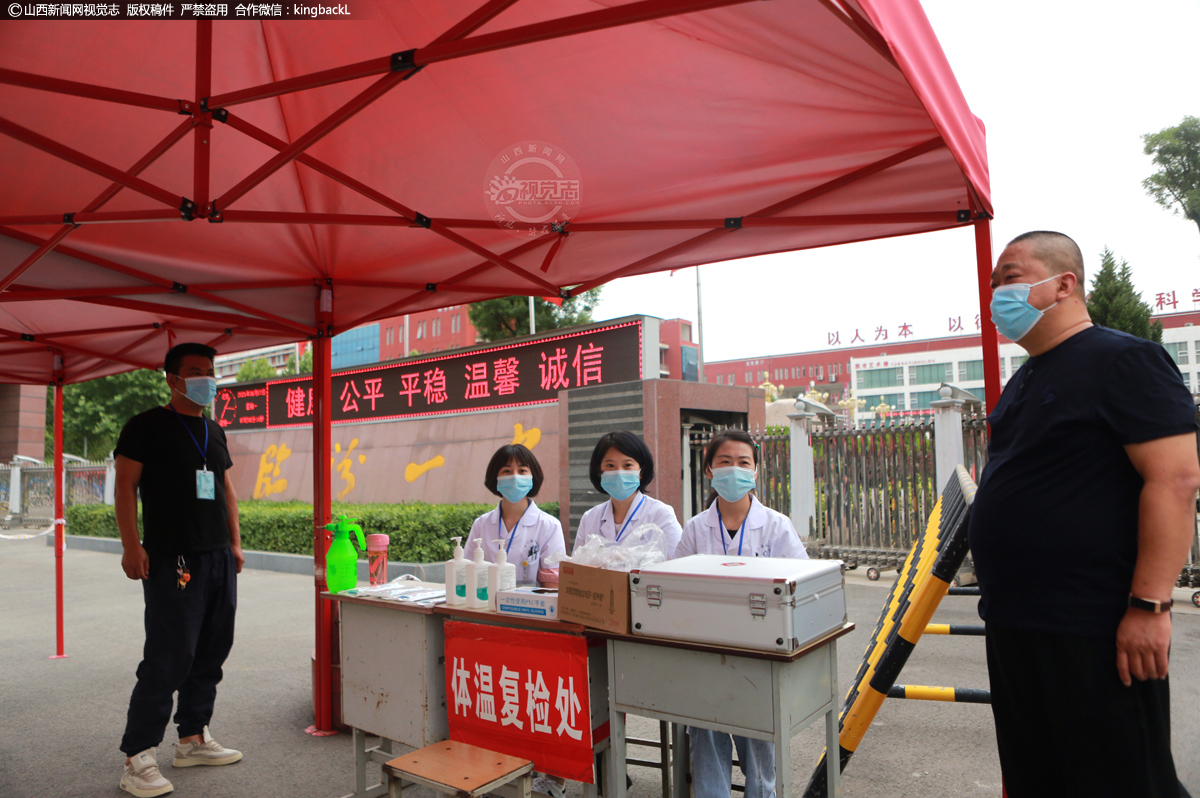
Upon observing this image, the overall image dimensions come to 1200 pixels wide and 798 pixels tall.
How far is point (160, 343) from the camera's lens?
20.8 feet

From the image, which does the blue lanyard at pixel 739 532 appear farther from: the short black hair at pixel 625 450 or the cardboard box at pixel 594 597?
the cardboard box at pixel 594 597

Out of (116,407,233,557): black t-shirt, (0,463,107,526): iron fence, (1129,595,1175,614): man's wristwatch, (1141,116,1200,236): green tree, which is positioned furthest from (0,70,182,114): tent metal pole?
(1141,116,1200,236): green tree

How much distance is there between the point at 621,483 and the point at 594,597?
0.94m

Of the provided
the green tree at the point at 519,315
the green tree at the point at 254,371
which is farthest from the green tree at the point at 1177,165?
the green tree at the point at 254,371

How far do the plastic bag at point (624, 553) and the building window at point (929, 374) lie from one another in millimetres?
70709

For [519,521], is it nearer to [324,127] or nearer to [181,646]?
[181,646]

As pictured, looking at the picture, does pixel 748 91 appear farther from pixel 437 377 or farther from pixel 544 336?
pixel 437 377

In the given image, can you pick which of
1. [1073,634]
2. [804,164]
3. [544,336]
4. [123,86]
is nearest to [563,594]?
[1073,634]

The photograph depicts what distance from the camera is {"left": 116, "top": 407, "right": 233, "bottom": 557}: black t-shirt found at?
3.80 metres

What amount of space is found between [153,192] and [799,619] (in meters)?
3.08

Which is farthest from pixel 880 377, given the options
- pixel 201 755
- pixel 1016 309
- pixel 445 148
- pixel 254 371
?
pixel 1016 309

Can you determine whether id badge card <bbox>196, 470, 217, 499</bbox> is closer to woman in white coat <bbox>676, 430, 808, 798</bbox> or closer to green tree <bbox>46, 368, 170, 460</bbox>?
woman in white coat <bbox>676, 430, 808, 798</bbox>

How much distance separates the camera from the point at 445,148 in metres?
3.55

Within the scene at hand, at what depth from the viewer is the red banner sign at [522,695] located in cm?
281
